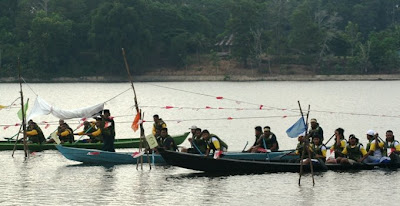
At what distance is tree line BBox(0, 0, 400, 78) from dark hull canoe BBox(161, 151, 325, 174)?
284 ft

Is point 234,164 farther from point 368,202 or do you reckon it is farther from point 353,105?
point 353,105

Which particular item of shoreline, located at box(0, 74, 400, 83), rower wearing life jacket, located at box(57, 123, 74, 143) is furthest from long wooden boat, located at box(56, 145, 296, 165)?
shoreline, located at box(0, 74, 400, 83)

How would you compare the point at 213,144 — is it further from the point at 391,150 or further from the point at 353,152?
the point at 391,150

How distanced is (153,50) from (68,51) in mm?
11777

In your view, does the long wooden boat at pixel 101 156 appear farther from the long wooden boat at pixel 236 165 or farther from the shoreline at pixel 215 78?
the shoreline at pixel 215 78

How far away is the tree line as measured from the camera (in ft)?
391

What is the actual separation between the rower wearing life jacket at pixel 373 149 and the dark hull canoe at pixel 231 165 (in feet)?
6.25

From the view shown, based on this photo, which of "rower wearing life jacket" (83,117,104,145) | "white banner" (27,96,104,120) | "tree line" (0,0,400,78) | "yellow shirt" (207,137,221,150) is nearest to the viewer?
"yellow shirt" (207,137,221,150)

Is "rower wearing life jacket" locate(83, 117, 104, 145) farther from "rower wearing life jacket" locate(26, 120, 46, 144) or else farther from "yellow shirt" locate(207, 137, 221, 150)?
"yellow shirt" locate(207, 137, 221, 150)

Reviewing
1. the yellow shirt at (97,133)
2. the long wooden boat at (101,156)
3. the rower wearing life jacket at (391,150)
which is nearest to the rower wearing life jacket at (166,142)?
the long wooden boat at (101,156)

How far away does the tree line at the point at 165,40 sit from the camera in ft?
391

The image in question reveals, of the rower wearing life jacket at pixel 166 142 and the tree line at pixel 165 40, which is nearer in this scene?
the rower wearing life jacket at pixel 166 142

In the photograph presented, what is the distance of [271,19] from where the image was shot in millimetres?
131000

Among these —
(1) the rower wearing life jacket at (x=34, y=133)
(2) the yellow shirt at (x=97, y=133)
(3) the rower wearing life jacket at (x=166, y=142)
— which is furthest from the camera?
(1) the rower wearing life jacket at (x=34, y=133)
